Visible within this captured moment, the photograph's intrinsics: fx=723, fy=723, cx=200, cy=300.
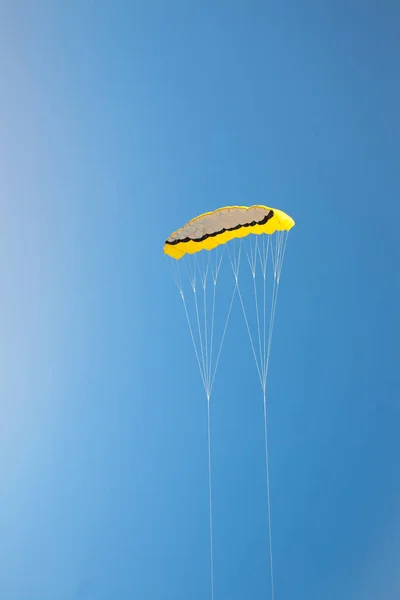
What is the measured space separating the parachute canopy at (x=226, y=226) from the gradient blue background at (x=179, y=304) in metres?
1.08

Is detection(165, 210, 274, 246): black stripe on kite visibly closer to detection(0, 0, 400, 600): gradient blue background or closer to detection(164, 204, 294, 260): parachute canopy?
detection(164, 204, 294, 260): parachute canopy

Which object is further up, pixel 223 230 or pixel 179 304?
pixel 223 230

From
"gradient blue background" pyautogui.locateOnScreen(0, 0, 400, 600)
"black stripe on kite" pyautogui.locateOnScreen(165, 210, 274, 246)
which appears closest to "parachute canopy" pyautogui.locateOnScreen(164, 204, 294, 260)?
"black stripe on kite" pyautogui.locateOnScreen(165, 210, 274, 246)

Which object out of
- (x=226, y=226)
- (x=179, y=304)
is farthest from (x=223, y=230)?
(x=179, y=304)

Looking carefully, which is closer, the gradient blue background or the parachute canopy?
the parachute canopy

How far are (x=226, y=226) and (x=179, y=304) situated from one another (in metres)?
1.46

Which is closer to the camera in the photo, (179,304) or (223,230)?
(223,230)

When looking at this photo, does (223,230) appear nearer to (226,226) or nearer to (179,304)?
(226,226)

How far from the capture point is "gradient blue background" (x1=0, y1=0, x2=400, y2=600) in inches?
244

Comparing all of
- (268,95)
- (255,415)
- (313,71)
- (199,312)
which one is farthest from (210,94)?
(255,415)

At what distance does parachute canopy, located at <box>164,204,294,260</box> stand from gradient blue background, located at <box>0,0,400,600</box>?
1.08 metres

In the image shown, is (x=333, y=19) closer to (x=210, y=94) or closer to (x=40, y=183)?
(x=210, y=94)

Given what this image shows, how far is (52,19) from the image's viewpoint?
682cm

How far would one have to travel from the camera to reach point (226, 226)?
17.2ft
